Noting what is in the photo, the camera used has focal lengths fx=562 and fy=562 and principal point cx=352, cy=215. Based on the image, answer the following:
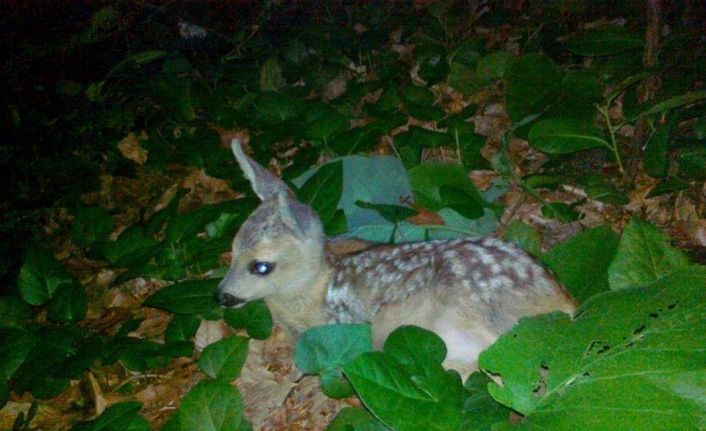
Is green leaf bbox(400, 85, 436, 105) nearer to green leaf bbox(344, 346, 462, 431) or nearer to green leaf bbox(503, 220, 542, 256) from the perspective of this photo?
green leaf bbox(503, 220, 542, 256)

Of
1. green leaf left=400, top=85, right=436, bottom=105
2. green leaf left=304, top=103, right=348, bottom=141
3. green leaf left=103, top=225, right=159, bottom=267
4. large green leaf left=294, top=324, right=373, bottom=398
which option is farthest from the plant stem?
green leaf left=103, top=225, right=159, bottom=267

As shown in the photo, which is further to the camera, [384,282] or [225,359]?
[384,282]

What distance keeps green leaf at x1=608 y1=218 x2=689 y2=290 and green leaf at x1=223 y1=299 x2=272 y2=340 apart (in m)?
2.04

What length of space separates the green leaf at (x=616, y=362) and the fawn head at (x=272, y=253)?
1753 mm

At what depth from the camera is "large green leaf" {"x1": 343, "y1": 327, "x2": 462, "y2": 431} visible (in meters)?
2.11

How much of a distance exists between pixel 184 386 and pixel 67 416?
2.57 ft

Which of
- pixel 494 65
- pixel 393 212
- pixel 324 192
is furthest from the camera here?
pixel 494 65

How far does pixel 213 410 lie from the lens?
2.84m

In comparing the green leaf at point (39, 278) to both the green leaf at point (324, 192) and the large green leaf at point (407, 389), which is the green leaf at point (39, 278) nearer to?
the green leaf at point (324, 192)

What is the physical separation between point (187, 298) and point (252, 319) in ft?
1.43

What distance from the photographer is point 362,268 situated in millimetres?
3525

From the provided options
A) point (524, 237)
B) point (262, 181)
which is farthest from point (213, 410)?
point (524, 237)

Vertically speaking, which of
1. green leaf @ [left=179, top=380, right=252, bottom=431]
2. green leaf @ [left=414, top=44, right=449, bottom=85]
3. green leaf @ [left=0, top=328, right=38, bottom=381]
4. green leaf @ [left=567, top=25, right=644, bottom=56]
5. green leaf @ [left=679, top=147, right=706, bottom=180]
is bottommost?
green leaf @ [left=0, top=328, right=38, bottom=381]

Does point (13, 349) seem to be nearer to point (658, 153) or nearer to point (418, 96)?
point (418, 96)
